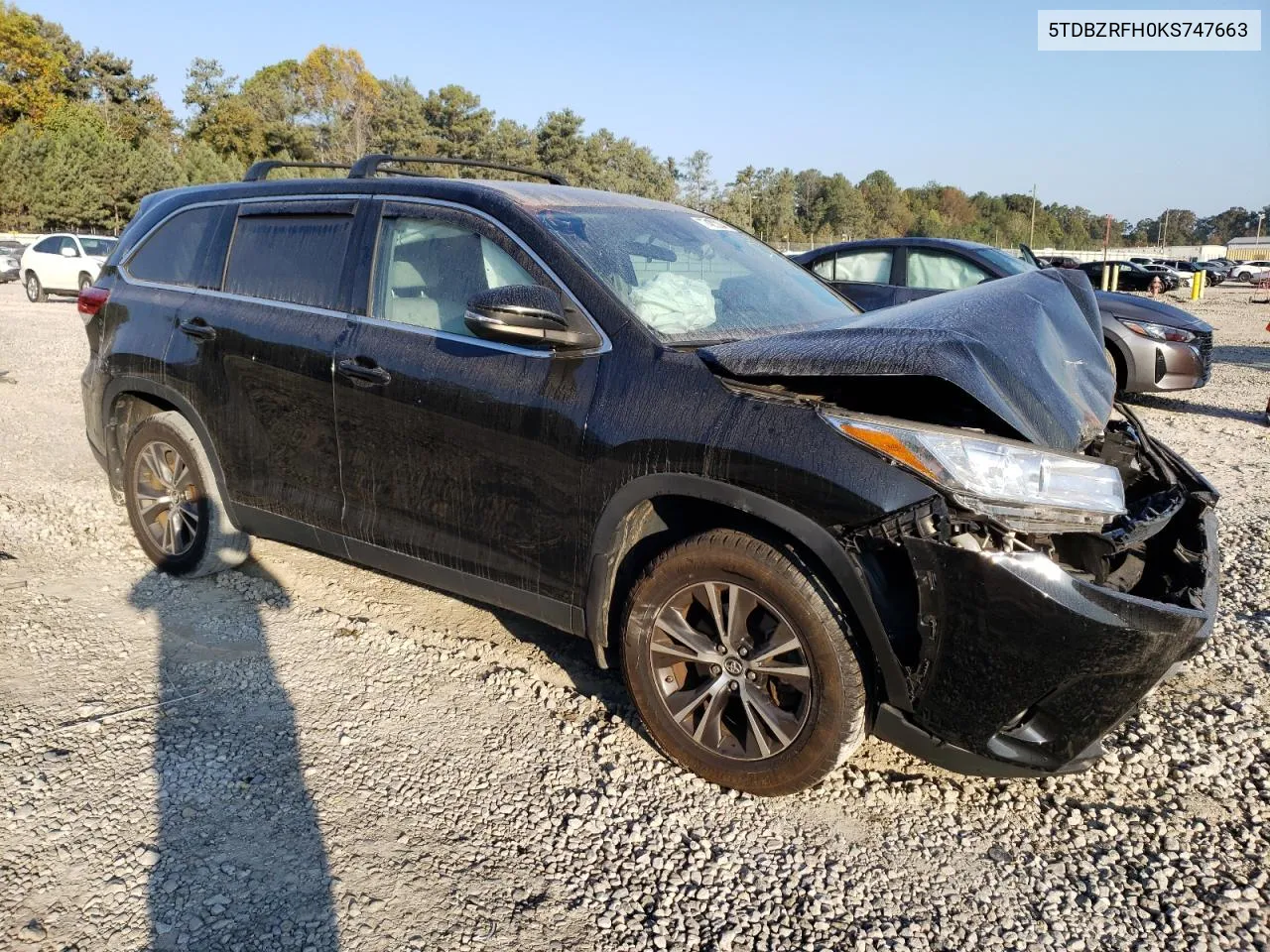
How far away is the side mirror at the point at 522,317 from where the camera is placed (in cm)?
288

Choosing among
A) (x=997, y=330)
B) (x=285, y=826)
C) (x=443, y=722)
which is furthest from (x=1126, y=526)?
(x=285, y=826)

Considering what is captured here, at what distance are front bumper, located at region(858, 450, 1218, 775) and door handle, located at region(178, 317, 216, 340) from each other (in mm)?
3246

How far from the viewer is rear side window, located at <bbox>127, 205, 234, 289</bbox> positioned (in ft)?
13.8

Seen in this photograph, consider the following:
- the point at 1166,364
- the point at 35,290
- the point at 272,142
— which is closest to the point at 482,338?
the point at 1166,364

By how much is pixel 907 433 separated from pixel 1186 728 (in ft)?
5.78

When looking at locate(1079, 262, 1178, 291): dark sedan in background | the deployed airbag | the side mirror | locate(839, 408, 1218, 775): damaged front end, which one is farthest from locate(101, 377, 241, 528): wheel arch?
locate(1079, 262, 1178, 291): dark sedan in background

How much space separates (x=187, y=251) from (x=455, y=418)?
211 cm

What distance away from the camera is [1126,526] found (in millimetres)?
2568

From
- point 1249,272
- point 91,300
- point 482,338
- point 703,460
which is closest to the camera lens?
point 703,460

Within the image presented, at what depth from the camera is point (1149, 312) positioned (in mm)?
9000

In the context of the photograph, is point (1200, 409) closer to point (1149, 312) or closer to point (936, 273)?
point (1149, 312)

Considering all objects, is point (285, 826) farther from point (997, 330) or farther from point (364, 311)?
point (997, 330)

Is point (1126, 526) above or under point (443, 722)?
above

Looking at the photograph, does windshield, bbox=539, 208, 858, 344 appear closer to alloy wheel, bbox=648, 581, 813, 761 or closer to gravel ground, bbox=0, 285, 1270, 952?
alloy wheel, bbox=648, 581, 813, 761
